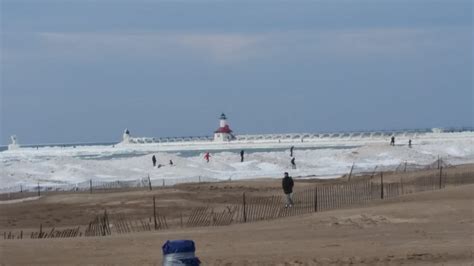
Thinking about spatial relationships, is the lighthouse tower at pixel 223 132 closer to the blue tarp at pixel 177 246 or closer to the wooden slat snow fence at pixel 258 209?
the wooden slat snow fence at pixel 258 209

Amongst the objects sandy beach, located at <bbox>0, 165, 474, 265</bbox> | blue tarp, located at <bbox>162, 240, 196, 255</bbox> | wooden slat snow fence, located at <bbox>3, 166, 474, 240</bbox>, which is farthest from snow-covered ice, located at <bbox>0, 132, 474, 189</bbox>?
blue tarp, located at <bbox>162, 240, 196, 255</bbox>

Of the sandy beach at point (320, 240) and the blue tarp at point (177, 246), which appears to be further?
the sandy beach at point (320, 240)

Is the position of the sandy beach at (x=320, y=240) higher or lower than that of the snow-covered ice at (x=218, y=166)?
higher

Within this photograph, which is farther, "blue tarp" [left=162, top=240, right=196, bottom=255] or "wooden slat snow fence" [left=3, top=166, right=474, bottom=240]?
"wooden slat snow fence" [left=3, top=166, right=474, bottom=240]

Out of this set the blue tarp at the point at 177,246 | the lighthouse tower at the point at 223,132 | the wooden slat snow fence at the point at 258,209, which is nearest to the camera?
the blue tarp at the point at 177,246

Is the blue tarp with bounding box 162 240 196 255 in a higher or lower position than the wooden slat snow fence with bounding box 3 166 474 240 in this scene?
higher

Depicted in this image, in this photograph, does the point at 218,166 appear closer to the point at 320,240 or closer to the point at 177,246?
the point at 320,240

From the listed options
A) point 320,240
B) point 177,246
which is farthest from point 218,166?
point 177,246

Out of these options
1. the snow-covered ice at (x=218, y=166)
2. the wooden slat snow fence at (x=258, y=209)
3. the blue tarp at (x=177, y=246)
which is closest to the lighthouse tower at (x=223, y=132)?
the snow-covered ice at (x=218, y=166)

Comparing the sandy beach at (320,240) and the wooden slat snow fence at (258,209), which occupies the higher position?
the sandy beach at (320,240)

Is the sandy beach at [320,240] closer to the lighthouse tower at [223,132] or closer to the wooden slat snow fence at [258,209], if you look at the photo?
the wooden slat snow fence at [258,209]

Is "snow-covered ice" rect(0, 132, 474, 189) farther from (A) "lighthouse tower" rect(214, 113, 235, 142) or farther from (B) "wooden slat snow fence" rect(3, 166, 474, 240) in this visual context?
(A) "lighthouse tower" rect(214, 113, 235, 142)

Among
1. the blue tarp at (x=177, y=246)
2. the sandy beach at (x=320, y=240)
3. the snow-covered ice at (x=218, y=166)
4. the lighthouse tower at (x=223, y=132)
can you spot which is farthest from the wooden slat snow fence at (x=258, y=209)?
the lighthouse tower at (x=223, y=132)

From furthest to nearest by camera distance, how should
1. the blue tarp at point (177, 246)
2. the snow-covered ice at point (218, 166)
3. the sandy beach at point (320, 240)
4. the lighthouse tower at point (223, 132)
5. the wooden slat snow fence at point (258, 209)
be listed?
1. the lighthouse tower at point (223, 132)
2. the snow-covered ice at point (218, 166)
3. the wooden slat snow fence at point (258, 209)
4. the sandy beach at point (320, 240)
5. the blue tarp at point (177, 246)
